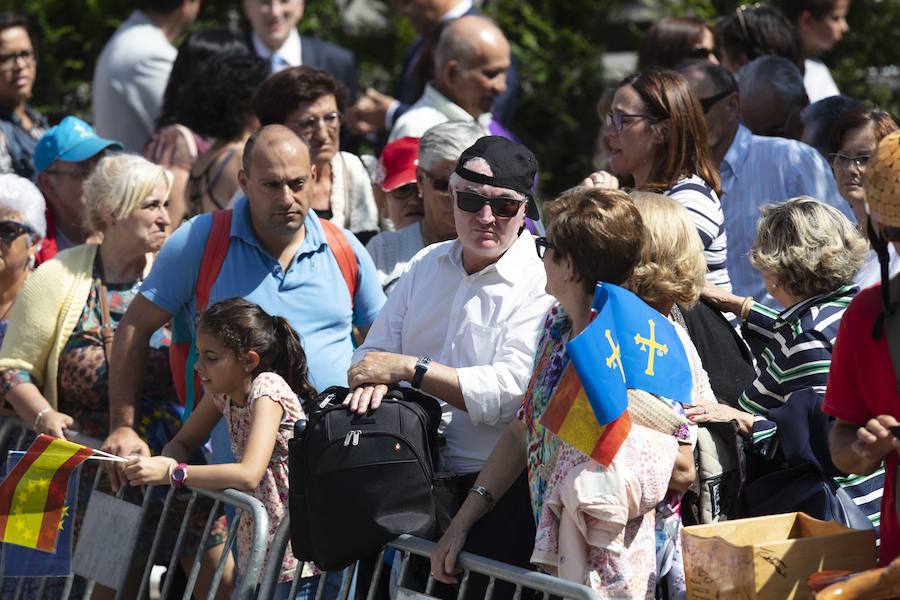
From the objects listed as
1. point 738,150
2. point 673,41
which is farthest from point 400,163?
point 673,41

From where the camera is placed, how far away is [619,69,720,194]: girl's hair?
4805 mm

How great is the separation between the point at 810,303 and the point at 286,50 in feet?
14.5

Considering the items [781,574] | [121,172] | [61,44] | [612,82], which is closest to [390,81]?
[612,82]

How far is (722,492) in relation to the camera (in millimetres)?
3758

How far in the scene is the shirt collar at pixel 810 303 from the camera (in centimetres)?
401

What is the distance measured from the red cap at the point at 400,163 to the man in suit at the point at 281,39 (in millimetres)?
1969

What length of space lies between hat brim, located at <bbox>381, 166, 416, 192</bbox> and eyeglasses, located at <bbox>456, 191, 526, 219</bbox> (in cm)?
139

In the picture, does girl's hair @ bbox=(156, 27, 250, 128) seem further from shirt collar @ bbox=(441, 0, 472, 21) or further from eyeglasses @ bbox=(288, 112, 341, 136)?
shirt collar @ bbox=(441, 0, 472, 21)

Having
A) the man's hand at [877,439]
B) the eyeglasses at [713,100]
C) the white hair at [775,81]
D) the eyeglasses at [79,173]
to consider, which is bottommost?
the eyeglasses at [79,173]

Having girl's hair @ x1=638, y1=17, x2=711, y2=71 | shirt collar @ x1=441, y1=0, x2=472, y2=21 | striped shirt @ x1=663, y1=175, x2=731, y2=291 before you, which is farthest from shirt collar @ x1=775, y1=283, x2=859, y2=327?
shirt collar @ x1=441, y1=0, x2=472, y2=21

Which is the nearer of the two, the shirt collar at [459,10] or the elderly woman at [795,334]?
the elderly woman at [795,334]

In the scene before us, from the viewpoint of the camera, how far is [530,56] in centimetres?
1018

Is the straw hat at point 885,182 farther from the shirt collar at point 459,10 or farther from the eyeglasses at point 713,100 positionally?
the shirt collar at point 459,10

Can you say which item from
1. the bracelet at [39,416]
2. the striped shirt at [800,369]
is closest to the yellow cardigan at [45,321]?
the bracelet at [39,416]
